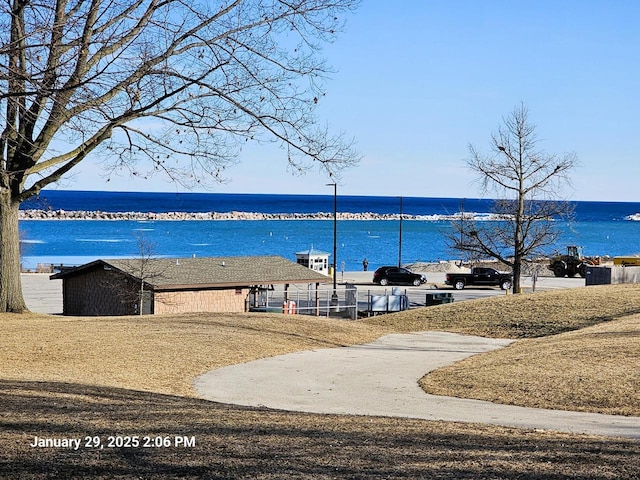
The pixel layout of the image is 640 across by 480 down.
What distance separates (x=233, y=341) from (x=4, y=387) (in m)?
8.88

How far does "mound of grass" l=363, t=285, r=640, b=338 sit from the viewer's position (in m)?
24.8

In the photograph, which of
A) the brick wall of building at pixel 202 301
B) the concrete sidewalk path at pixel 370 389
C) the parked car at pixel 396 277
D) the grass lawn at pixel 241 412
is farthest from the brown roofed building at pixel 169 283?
the parked car at pixel 396 277

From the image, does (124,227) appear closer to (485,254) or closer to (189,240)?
(189,240)

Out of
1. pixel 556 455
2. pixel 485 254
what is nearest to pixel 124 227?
pixel 485 254

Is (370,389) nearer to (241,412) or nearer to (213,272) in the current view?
(241,412)

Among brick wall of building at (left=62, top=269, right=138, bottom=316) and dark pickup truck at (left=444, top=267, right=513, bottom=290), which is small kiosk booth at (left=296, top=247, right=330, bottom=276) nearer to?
dark pickup truck at (left=444, top=267, right=513, bottom=290)

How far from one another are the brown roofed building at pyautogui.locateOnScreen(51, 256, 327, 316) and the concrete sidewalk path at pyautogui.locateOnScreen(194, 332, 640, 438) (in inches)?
539

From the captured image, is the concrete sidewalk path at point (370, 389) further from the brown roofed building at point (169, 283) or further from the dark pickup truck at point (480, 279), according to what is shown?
the dark pickup truck at point (480, 279)

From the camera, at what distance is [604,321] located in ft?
79.1

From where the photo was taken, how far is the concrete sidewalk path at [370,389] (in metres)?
11.6

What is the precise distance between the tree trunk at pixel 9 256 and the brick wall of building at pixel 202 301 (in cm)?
1202

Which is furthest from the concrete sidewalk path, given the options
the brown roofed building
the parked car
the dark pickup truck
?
the parked car

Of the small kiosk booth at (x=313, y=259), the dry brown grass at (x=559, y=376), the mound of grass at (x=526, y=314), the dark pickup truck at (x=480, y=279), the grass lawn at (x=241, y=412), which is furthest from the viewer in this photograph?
the small kiosk booth at (x=313, y=259)

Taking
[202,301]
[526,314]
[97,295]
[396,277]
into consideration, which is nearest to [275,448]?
[526,314]
